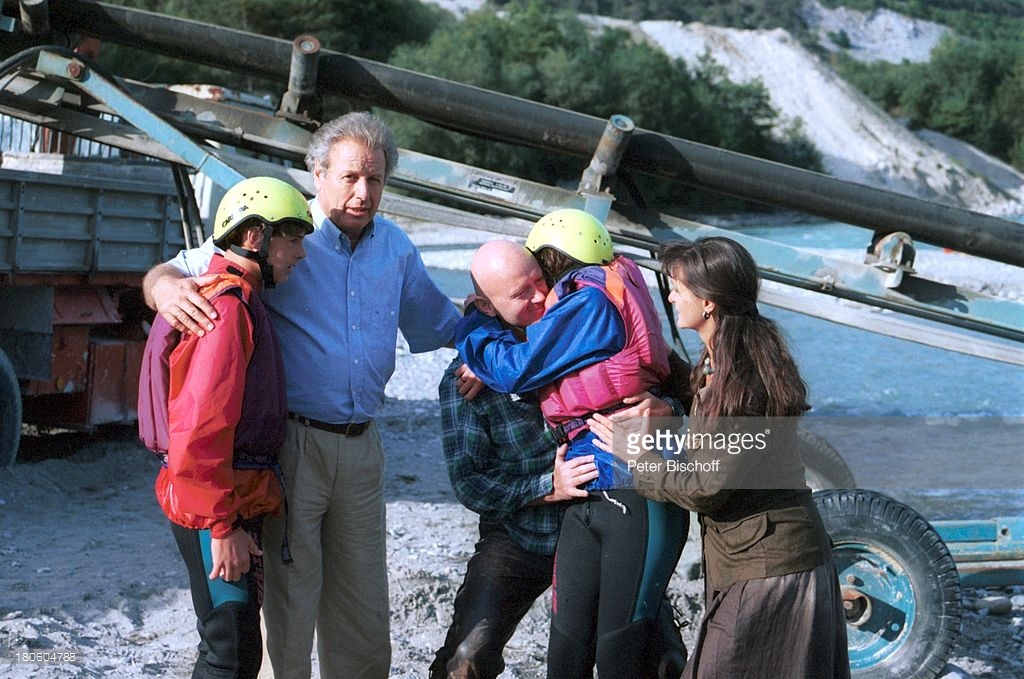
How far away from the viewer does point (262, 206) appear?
347cm

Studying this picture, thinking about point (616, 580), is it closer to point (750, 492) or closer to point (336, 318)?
point (750, 492)

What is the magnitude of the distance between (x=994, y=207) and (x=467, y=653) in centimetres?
5908

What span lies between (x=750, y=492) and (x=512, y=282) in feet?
3.15

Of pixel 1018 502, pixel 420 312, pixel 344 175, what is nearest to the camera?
pixel 344 175

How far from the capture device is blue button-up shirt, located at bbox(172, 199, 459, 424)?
3738mm

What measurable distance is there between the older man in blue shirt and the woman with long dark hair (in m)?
1.05

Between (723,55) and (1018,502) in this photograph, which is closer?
(1018,502)

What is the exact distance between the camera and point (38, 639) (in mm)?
5164

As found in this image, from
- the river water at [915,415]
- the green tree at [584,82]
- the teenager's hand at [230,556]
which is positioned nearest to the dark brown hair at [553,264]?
the teenager's hand at [230,556]

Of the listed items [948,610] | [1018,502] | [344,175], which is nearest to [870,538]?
[948,610]

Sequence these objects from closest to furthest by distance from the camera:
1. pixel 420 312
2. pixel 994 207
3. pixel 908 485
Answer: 1. pixel 420 312
2. pixel 908 485
3. pixel 994 207

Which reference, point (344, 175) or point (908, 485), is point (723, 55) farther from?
point (344, 175)

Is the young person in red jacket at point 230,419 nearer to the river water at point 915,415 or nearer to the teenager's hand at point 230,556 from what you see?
the teenager's hand at point 230,556

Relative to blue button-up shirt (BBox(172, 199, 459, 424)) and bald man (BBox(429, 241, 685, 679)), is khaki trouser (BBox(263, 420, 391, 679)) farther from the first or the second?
bald man (BBox(429, 241, 685, 679))
